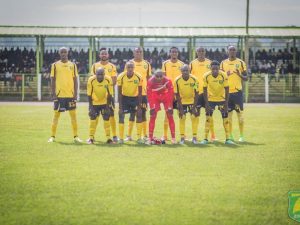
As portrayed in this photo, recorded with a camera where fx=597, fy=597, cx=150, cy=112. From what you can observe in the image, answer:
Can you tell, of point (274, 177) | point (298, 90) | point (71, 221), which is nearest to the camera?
point (71, 221)

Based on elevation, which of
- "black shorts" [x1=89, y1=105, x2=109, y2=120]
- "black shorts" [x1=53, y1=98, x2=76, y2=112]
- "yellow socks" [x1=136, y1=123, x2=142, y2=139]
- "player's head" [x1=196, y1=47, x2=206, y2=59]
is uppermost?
"player's head" [x1=196, y1=47, x2=206, y2=59]

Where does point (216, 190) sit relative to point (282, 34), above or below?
below

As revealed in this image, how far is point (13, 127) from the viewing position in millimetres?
20359

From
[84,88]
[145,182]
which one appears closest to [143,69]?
[145,182]

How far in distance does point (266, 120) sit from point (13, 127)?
10.0 metres

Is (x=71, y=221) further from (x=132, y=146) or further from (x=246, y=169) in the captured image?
(x=132, y=146)

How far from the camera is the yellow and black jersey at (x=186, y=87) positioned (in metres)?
16.5

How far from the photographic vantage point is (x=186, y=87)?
650 inches

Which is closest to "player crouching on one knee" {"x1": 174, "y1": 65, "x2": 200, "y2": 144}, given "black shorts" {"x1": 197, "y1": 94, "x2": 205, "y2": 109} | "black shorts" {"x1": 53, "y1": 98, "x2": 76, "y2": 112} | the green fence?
"black shorts" {"x1": 197, "y1": 94, "x2": 205, "y2": 109}

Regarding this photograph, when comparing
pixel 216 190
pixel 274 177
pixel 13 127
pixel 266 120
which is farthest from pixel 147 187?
pixel 266 120

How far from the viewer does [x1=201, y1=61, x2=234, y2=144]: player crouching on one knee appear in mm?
16391

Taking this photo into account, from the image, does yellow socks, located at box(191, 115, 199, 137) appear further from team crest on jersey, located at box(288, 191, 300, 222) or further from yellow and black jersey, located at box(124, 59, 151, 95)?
team crest on jersey, located at box(288, 191, 300, 222)

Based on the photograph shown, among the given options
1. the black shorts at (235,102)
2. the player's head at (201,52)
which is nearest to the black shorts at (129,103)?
the player's head at (201,52)

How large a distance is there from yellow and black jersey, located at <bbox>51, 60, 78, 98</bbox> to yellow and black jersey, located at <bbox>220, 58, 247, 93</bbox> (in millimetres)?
4461
